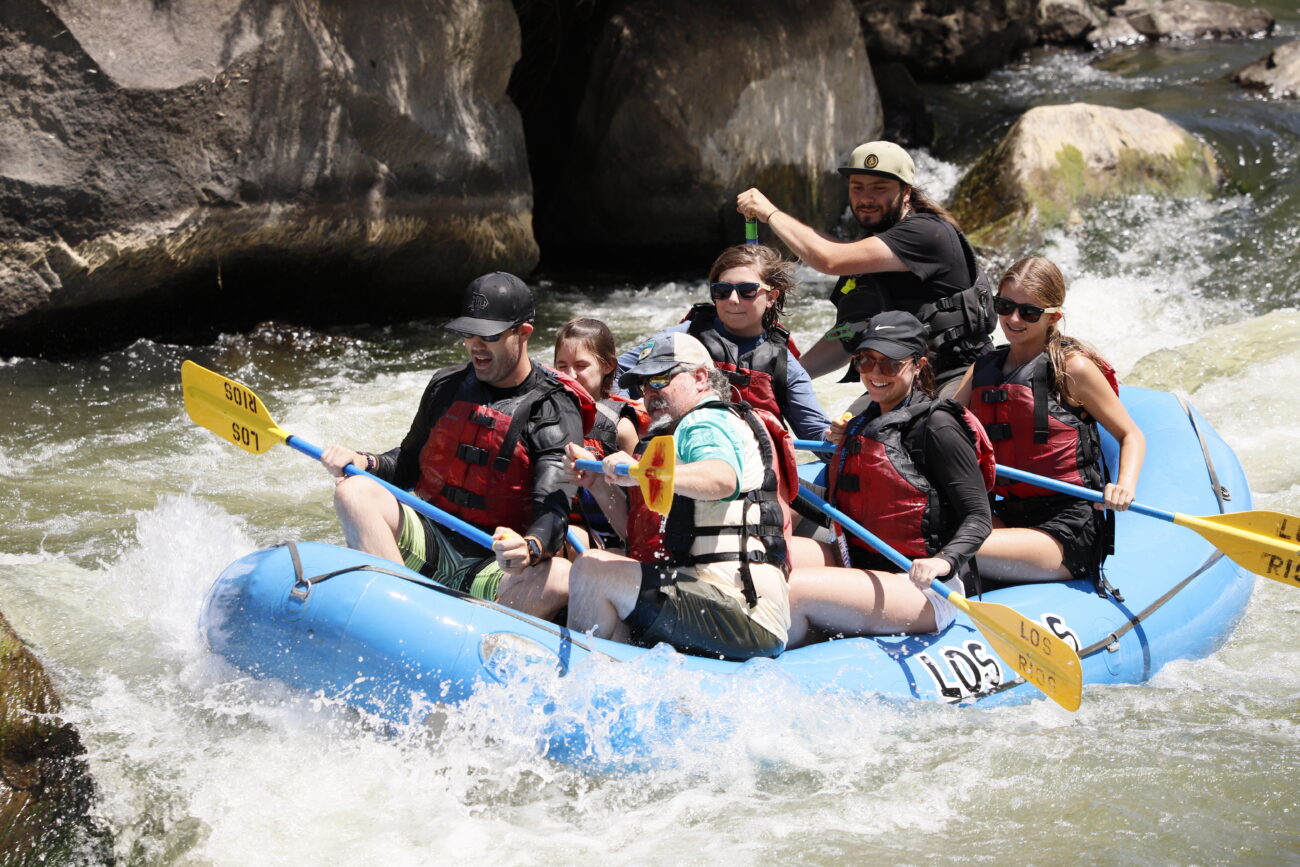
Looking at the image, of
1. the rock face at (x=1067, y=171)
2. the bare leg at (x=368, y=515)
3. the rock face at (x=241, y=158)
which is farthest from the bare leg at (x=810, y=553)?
the rock face at (x=1067, y=171)

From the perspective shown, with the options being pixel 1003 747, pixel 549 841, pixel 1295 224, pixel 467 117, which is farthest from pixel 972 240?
pixel 549 841

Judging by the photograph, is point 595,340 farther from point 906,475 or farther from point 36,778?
point 36,778

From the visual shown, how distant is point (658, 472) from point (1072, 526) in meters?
1.65

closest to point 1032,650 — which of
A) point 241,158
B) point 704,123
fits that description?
point 241,158

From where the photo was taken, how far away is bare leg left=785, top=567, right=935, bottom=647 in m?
3.63

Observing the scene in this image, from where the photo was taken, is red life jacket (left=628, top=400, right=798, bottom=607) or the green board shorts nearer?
red life jacket (left=628, top=400, right=798, bottom=607)

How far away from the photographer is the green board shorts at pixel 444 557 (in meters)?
3.73

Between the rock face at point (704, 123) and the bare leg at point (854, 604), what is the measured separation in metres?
6.31

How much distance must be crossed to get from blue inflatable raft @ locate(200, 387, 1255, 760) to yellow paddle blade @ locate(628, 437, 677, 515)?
0.51 meters

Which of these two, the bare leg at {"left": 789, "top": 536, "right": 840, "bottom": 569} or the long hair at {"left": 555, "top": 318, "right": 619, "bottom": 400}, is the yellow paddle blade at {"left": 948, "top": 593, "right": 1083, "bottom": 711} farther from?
the long hair at {"left": 555, "top": 318, "right": 619, "bottom": 400}

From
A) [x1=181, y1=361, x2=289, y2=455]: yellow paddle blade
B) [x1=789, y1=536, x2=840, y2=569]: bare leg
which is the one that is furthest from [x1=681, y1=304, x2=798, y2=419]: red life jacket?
[x1=181, y1=361, x2=289, y2=455]: yellow paddle blade

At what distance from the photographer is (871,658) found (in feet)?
11.8

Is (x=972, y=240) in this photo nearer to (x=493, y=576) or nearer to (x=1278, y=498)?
(x=1278, y=498)

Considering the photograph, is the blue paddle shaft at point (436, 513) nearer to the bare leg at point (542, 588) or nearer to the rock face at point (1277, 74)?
the bare leg at point (542, 588)
